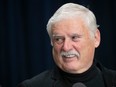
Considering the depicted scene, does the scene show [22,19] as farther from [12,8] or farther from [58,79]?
[58,79]

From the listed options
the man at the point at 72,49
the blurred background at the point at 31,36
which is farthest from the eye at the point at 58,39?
the blurred background at the point at 31,36

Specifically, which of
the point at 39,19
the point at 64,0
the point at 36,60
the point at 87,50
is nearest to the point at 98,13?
the point at 64,0

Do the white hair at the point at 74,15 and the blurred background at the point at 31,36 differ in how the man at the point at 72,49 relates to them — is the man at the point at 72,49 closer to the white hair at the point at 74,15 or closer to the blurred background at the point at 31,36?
the white hair at the point at 74,15

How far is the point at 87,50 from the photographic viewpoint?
64.0 inches

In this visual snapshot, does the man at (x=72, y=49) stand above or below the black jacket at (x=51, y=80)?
above

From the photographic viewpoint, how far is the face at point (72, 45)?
1.58 meters

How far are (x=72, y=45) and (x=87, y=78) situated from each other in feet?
0.75

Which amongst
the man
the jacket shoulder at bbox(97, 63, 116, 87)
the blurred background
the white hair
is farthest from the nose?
the blurred background

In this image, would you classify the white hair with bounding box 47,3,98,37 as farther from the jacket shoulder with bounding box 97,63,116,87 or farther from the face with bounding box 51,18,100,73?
the jacket shoulder with bounding box 97,63,116,87

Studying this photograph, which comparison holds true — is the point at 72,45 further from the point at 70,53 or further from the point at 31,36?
the point at 31,36

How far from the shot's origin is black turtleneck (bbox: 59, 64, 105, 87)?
1.66 metres

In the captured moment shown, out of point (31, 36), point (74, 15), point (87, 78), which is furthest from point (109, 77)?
point (31, 36)

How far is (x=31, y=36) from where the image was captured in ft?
7.54

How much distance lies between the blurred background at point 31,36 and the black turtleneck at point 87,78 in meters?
0.59
